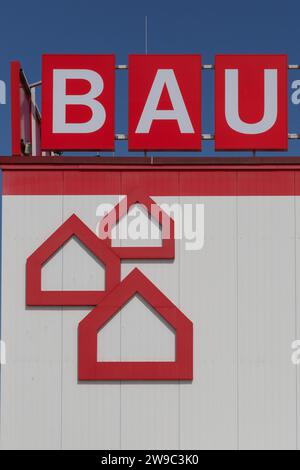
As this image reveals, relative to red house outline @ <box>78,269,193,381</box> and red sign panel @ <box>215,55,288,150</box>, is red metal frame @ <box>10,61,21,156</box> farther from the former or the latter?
red sign panel @ <box>215,55,288,150</box>

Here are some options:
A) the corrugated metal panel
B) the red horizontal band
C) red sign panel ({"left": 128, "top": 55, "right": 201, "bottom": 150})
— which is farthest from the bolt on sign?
the corrugated metal panel

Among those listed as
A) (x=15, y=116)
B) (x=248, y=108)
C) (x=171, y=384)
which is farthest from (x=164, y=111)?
(x=171, y=384)

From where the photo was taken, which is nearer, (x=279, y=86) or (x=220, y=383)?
(x=220, y=383)

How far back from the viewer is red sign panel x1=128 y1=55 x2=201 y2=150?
42.6 feet

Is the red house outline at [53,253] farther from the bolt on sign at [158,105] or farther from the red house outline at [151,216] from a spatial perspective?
the bolt on sign at [158,105]

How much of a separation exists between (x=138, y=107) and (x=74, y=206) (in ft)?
8.25

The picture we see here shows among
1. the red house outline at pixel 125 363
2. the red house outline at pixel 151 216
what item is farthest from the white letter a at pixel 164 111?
the red house outline at pixel 125 363

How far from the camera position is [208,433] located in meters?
12.3

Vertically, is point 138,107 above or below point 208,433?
above

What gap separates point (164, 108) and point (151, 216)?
7.80 feet

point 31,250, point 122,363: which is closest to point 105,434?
point 122,363

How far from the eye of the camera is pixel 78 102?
13016mm
